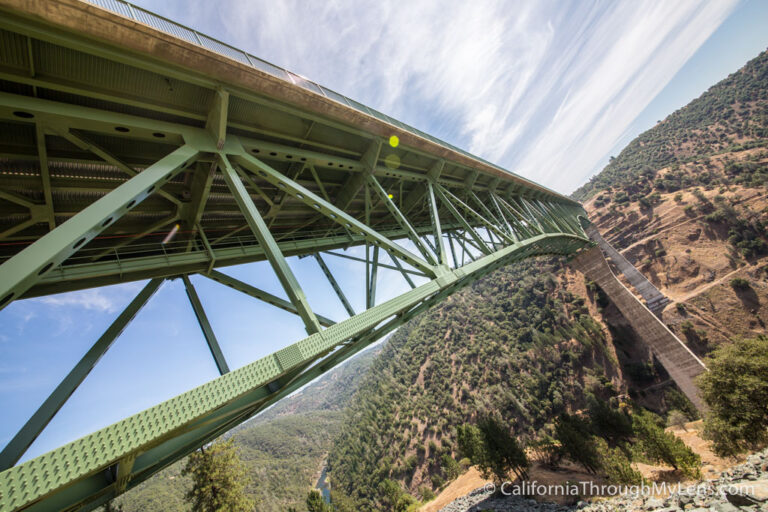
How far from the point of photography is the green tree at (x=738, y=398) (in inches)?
494

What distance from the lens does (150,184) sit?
337 cm

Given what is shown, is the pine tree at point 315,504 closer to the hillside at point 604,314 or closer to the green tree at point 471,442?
the green tree at point 471,442

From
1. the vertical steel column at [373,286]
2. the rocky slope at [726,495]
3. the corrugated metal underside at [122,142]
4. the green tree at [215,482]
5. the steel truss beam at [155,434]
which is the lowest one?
the rocky slope at [726,495]

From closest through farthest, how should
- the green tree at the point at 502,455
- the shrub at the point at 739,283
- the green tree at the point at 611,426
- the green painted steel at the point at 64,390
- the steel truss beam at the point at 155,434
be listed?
the steel truss beam at the point at 155,434 → the green painted steel at the point at 64,390 → the green tree at the point at 502,455 → the green tree at the point at 611,426 → the shrub at the point at 739,283

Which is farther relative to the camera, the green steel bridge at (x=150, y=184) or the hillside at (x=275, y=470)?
the hillside at (x=275, y=470)

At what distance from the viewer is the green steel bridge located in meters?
2.46

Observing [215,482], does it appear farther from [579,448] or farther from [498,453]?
[579,448]

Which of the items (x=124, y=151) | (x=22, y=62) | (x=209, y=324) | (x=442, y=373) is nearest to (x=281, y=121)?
(x=124, y=151)

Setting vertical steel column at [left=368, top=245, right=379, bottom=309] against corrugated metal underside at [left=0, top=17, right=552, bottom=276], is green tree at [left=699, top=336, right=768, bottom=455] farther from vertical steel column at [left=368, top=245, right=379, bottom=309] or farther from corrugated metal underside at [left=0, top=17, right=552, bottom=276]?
corrugated metal underside at [left=0, top=17, right=552, bottom=276]

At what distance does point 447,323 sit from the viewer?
256ft

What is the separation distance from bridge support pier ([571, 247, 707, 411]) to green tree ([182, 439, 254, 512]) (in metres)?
29.3

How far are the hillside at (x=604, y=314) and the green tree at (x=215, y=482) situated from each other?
1322 inches

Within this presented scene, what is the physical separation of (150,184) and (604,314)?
162 ft

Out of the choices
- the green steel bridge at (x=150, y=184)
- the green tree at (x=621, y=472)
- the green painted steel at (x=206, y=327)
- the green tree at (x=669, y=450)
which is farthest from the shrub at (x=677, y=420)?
the green painted steel at (x=206, y=327)
